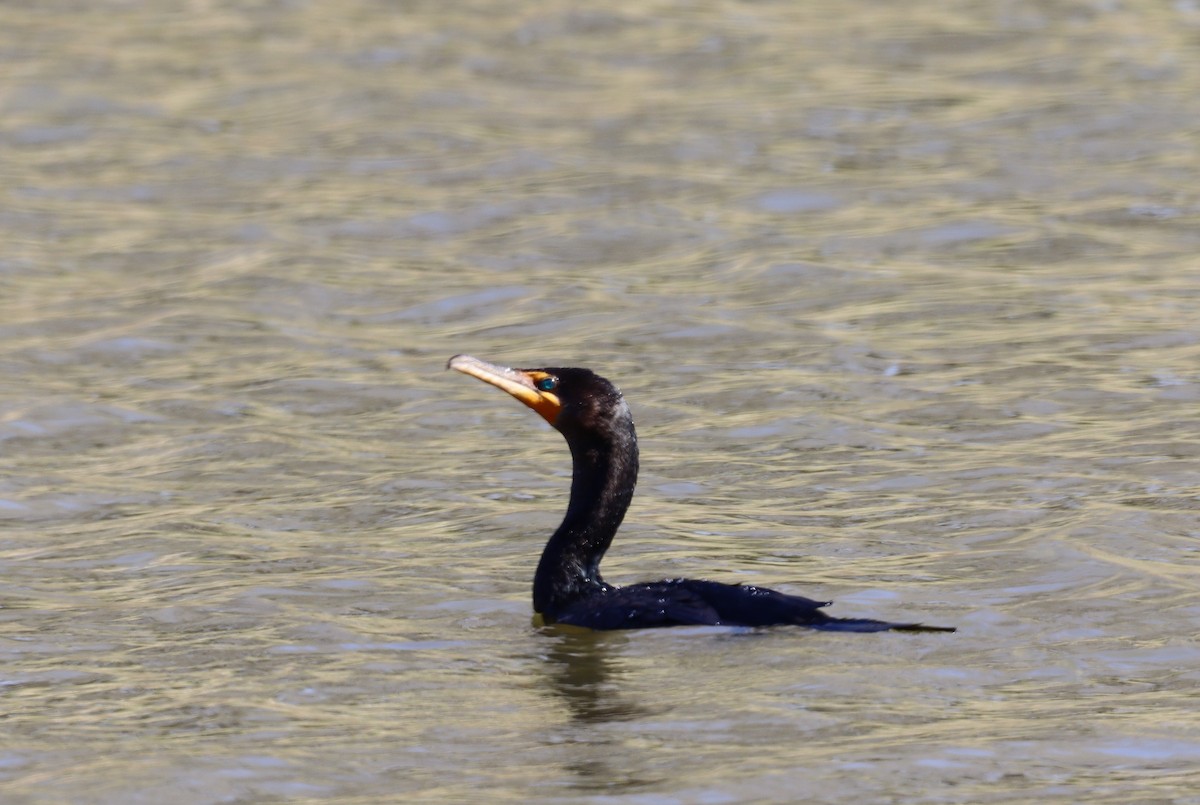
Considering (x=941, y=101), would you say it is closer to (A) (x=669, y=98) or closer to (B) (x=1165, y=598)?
(A) (x=669, y=98)

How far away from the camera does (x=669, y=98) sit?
20219 millimetres

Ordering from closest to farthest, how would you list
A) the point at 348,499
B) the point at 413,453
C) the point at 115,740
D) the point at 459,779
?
1. the point at 459,779
2. the point at 115,740
3. the point at 348,499
4. the point at 413,453

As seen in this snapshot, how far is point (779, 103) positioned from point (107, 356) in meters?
7.61

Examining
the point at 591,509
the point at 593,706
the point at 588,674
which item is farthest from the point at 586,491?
the point at 593,706

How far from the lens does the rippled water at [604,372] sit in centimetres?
755

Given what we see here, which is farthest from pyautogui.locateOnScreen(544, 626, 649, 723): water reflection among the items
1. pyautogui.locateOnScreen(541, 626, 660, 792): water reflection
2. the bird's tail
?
the bird's tail

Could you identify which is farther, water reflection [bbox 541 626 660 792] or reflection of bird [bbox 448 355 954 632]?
reflection of bird [bbox 448 355 954 632]

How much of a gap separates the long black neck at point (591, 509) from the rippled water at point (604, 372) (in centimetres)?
29

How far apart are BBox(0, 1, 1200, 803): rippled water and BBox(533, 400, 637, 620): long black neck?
290 mm

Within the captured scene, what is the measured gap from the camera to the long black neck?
907 cm

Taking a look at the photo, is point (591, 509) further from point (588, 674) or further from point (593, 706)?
point (593, 706)

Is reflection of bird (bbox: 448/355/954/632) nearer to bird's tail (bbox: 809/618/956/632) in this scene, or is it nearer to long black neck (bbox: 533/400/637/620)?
long black neck (bbox: 533/400/637/620)

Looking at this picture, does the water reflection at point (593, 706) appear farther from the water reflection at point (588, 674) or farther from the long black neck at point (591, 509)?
the long black neck at point (591, 509)

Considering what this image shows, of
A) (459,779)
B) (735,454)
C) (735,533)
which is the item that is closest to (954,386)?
(735,454)
